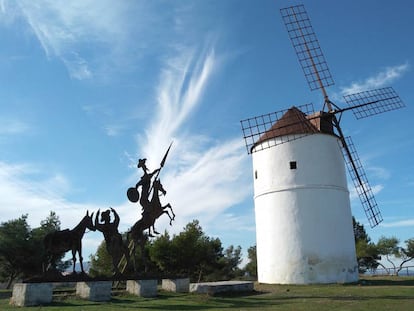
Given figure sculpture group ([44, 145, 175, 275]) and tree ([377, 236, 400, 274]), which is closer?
→ figure sculpture group ([44, 145, 175, 275])

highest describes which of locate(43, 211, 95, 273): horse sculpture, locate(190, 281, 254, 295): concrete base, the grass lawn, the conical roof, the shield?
the conical roof

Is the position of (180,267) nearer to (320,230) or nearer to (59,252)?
(320,230)

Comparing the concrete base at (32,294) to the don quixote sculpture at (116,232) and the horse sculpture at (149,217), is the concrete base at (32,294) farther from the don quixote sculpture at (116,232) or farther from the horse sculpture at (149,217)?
the horse sculpture at (149,217)

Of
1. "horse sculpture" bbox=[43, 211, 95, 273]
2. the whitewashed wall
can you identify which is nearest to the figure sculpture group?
"horse sculpture" bbox=[43, 211, 95, 273]

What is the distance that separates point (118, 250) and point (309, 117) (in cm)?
1475

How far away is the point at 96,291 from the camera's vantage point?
13078 millimetres

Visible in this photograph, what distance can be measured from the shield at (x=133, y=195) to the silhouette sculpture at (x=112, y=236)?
902mm

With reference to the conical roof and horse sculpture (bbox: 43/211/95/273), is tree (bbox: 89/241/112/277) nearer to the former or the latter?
the conical roof

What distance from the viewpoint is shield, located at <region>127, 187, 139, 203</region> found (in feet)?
50.1

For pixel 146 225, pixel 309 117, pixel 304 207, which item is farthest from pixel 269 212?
pixel 146 225

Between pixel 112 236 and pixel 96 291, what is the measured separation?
219cm

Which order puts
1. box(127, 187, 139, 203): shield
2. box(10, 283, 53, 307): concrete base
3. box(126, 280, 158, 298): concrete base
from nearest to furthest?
box(10, 283, 53, 307): concrete base → box(126, 280, 158, 298): concrete base → box(127, 187, 139, 203): shield

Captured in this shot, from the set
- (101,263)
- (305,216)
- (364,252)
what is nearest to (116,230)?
(305,216)

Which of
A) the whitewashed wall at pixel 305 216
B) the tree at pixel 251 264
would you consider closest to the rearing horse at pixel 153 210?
the whitewashed wall at pixel 305 216
